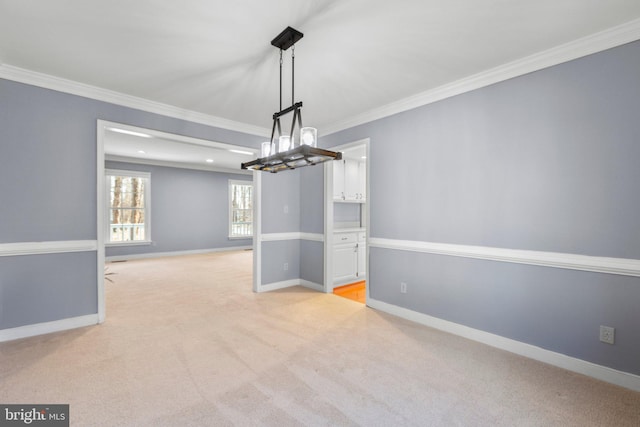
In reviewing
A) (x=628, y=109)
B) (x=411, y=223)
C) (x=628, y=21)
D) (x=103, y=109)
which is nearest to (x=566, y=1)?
(x=628, y=21)

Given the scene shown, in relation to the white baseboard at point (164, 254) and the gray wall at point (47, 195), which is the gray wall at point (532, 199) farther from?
the white baseboard at point (164, 254)

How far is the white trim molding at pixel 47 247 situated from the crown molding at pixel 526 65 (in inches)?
150

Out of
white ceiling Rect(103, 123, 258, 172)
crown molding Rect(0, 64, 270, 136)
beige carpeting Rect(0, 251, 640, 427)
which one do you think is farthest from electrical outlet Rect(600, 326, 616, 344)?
crown molding Rect(0, 64, 270, 136)

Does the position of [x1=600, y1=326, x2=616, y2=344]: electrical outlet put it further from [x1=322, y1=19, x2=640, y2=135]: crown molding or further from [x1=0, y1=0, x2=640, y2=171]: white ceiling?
[x1=0, y1=0, x2=640, y2=171]: white ceiling

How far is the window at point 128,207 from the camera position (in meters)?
7.62

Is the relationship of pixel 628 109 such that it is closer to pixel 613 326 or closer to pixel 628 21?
Answer: pixel 628 21

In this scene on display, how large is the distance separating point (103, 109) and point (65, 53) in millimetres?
867

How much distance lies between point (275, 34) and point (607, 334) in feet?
11.4

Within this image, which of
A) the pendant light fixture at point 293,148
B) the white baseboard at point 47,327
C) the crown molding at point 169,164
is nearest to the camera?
the pendant light fixture at point 293,148

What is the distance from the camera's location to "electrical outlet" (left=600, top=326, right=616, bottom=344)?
7.34 feet

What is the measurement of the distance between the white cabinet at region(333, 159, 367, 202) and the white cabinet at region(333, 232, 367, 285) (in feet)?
2.49

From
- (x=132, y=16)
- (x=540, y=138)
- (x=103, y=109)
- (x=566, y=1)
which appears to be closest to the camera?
(x=566, y=1)

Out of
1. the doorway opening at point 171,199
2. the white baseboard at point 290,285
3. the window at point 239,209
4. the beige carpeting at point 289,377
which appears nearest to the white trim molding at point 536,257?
the beige carpeting at point 289,377

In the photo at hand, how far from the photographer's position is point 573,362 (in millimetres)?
2396
